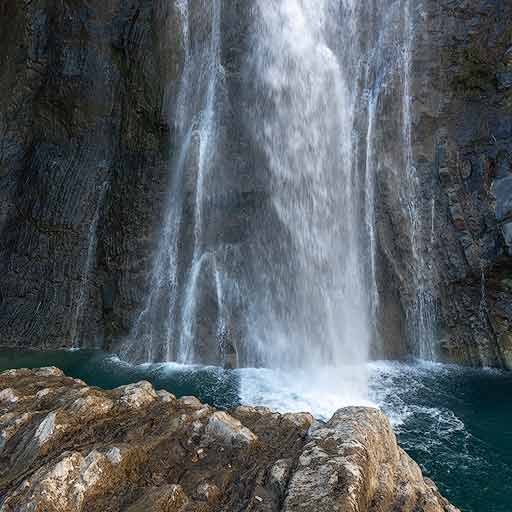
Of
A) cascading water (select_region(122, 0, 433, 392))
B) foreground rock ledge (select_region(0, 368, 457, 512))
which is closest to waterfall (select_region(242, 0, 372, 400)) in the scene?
cascading water (select_region(122, 0, 433, 392))

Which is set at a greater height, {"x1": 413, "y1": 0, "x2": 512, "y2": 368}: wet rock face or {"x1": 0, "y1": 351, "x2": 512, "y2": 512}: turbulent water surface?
{"x1": 413, "y1": 0, "x2": 512, "y2": 368}: wet rock face

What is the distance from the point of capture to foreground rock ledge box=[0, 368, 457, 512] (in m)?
3.33

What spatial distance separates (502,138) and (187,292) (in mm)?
11994

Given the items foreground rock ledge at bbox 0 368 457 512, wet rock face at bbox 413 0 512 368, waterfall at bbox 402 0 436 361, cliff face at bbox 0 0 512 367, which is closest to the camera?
foreground rock ledge at bbox 0 368 457 512

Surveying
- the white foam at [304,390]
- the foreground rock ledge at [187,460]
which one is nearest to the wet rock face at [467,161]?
the white foam at [304,390]

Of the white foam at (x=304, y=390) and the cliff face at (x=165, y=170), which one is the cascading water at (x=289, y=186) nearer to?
the cliff face at (x=165, y=170)

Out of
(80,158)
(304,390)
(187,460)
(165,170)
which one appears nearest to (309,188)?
(165,170)

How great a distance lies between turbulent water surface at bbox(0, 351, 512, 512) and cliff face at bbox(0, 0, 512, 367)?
50.3 inches

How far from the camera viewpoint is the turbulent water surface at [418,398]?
8.70 m

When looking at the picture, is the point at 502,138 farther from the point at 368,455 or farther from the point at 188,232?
the point at 368,455

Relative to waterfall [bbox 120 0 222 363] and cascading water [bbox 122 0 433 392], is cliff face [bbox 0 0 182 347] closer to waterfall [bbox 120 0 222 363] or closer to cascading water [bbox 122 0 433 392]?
waterfall [bbox 120 0 222 363]

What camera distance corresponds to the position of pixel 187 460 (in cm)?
406

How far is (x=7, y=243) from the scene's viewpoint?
16.3 metres

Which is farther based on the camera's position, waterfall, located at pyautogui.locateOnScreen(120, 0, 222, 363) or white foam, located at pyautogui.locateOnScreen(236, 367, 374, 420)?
waterfall, located at pyautogui.locateOnScreen(120, 0, 222, 363)
